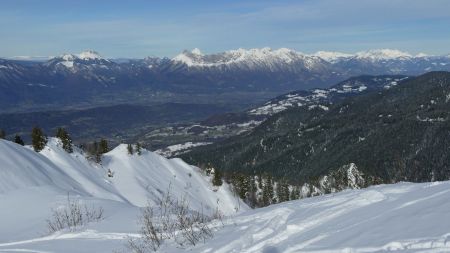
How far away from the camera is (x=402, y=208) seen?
9875 mm

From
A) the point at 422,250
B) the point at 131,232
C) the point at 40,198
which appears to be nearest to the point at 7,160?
the point at 40,198

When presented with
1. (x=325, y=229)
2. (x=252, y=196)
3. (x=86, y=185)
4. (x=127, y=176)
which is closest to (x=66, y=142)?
(x=127, y=176)

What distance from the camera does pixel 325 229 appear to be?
967 cm

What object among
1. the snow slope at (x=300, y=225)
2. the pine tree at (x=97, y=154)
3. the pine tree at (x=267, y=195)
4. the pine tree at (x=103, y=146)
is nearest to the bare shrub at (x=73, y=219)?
the snow slope at (x=300, y=225)

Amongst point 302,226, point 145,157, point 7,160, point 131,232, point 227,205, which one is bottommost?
point 227,205

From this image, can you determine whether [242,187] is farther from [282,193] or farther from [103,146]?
[103,146]

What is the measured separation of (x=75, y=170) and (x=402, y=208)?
6524 centimetres

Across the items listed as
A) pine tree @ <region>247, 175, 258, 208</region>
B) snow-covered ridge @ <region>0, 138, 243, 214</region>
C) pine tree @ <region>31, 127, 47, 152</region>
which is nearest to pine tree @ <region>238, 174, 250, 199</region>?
pine tree @ <region>247, 175, 258, 208</region>

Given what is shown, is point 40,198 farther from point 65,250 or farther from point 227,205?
point 227,205

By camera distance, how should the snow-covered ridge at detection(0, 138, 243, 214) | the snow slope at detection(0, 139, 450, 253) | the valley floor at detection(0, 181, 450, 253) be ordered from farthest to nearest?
1. the snow-covered ridge at detection(0, 138, 243, 214)
2. the snow slope at detection(0, 139, 450, 253)
3. the valley floor at detection(0, 181, 450, 253)

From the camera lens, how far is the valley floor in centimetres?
772

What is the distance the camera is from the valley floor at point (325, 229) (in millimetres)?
7723

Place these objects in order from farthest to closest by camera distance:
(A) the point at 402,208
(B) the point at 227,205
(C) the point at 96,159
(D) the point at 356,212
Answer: (B) the point at 227,205 < (C) the point at 96,159 < (D) the point at 356,212 < (A) the point at 402,208

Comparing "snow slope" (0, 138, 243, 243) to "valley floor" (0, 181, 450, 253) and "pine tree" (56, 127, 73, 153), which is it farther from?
"pine tree" (56, 127, 73, 153)
